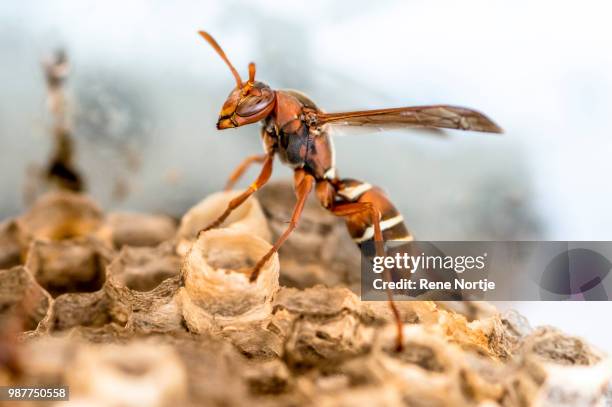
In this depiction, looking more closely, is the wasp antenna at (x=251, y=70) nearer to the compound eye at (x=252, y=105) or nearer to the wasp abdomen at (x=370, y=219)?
the compound eye at (x=252, y=105)

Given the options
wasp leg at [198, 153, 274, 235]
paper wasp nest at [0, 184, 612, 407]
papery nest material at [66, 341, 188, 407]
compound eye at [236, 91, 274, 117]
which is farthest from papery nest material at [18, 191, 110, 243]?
papery nest material at [66, 341, 188, 407]

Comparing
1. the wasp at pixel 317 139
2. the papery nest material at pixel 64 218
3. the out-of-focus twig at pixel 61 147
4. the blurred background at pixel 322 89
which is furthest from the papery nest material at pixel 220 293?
the out-of-focus twig at pixel 61 147

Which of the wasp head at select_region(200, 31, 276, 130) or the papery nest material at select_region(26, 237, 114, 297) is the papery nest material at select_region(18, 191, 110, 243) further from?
the wasp head at select_region(200, 31, 276, 130)

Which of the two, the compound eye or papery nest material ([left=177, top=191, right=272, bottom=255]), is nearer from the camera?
the compound eye

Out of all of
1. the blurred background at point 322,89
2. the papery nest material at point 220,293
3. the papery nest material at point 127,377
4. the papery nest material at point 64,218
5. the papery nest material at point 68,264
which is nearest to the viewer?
the papery nest material at point 127,377

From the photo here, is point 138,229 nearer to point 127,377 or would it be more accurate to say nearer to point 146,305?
point 146,305

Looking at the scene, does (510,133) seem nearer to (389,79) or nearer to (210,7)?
(389,79)

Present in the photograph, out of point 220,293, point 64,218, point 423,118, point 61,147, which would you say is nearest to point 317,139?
point 423,118
